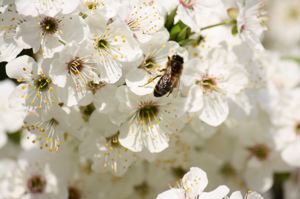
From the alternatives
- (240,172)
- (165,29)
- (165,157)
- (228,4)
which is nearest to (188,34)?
(165,29)

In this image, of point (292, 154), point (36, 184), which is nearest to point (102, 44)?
point (36, 184)

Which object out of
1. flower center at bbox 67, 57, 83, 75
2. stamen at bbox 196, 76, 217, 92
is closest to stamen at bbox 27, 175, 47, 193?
flower center at bbox 67, 57, 83, 75

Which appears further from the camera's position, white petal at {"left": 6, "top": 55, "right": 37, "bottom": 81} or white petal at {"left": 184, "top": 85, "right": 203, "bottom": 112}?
white petal at {"left": 184, "top": 85, "right": 203, "bottom": 112}

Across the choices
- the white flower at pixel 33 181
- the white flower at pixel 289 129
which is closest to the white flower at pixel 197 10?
the white flower at pixel 289 129

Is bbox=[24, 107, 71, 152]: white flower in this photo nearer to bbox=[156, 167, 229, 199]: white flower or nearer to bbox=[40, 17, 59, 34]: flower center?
bbox=[40, 17, 59, 34]: flower center

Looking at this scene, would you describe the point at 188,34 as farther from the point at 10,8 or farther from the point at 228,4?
the point at 10,8

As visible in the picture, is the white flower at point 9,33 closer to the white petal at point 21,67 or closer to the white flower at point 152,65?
the white petal at point 21,67
